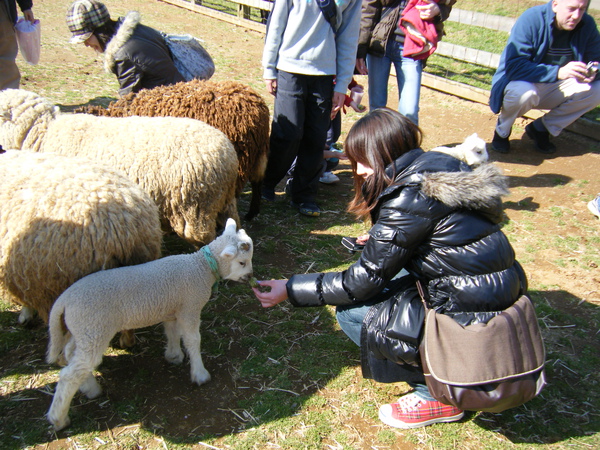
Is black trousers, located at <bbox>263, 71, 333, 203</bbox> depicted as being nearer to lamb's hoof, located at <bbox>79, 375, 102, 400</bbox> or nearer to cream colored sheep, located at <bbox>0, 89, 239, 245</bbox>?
cream colored sheep, located at <bbox>0, 89, 239, 245</bbox>

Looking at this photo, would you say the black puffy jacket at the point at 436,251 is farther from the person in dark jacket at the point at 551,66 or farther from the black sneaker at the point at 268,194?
the person in dark jacket at the point at 551,66

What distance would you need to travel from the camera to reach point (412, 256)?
237cm

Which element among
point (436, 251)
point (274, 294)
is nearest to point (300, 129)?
point (274, 294)

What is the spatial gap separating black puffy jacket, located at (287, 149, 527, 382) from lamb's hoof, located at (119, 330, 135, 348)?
1408mm

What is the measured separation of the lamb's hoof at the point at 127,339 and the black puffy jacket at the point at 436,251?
141 centimetres

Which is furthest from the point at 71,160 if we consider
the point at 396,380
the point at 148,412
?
the point at 396,380

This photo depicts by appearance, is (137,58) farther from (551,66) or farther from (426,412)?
(551,66)

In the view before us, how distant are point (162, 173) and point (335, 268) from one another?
5.25ft

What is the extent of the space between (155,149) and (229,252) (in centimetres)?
111

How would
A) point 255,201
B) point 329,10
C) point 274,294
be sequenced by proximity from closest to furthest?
point 274,294
point 329,10
point 255,201

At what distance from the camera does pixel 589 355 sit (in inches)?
123

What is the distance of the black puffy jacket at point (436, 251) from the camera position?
2178mm

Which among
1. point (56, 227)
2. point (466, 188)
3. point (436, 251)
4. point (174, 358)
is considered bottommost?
point (174, 358)

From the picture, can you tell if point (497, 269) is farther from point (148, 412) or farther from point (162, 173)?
point (162, 173)
